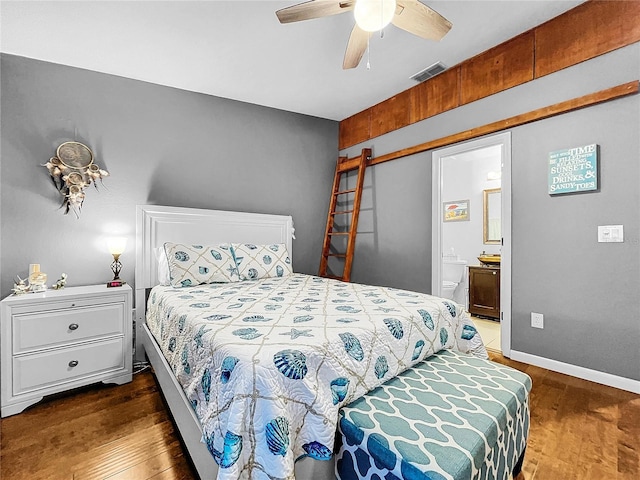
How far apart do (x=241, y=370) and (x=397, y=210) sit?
2.86m

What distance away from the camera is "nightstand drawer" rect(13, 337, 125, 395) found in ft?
6.20

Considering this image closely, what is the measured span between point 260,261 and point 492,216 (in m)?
3.58

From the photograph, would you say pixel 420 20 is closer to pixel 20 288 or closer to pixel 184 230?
pixel 184 230

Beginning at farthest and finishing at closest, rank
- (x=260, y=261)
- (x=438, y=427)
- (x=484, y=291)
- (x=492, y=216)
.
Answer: (x=492, y=216) → (x=484, y=291) → (x=260, y=261) → (x=438, y=427)

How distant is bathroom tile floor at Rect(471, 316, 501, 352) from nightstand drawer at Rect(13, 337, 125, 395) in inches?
125

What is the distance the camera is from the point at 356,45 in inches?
74.2

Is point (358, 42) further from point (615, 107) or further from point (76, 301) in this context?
point (76, 301)

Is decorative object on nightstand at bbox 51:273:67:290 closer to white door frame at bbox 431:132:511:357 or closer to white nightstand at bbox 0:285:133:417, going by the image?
white nightstand at bbox 0:285:133:417

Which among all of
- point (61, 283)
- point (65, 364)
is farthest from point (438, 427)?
point (61, 283)

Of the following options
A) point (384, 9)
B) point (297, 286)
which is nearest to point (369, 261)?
point (297, 286)

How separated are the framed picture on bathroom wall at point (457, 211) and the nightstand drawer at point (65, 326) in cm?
467

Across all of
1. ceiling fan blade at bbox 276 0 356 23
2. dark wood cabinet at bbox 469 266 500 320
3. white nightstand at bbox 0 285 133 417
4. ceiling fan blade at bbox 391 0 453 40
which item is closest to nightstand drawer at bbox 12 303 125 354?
white nightstand at bbox 0 285 133 417

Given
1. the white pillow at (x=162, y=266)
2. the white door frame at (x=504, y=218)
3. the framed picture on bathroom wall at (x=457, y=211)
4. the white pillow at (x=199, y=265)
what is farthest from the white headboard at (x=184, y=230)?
the framed picture on bathroom wall at (x=457, y=211)

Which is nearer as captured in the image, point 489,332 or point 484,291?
point 489,332
